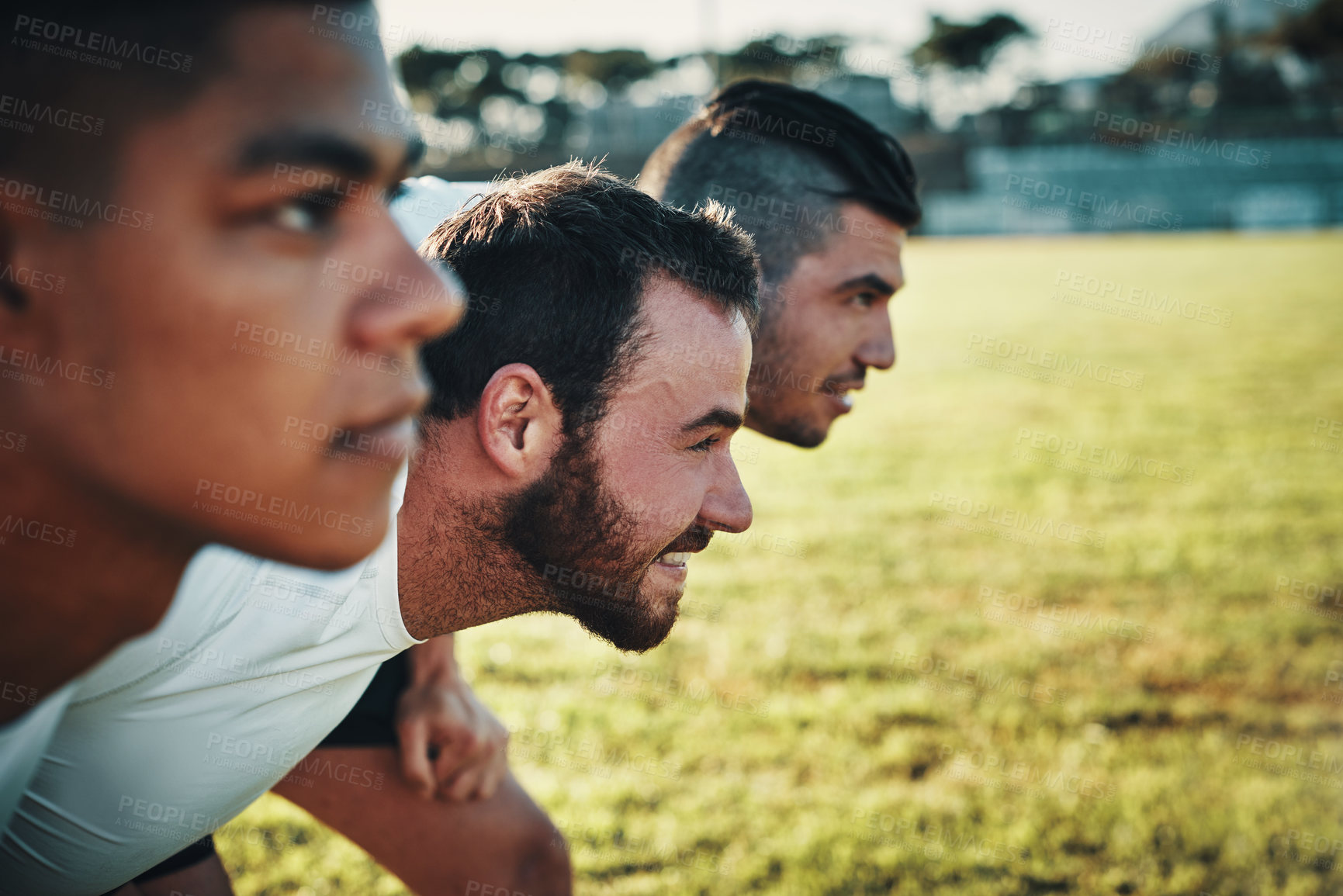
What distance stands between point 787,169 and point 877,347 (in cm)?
67

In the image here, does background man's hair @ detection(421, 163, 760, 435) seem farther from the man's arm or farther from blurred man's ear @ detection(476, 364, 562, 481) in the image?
the man's arm

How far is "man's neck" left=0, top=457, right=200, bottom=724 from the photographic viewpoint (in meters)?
0.94

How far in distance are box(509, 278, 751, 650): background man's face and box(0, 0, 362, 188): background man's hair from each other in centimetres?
113

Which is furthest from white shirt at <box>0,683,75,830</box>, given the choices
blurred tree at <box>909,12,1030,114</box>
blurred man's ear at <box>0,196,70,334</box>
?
blurred tree at <box>909,12,1030,114</box>

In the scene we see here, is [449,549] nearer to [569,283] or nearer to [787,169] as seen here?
[569,283]

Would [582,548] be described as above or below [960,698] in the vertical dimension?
above

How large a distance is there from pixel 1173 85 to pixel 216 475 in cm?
8273

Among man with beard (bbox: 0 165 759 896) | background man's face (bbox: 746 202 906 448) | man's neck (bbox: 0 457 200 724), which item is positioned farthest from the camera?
background man's face (bbox: 746 202 906 448)

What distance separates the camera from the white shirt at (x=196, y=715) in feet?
5.72

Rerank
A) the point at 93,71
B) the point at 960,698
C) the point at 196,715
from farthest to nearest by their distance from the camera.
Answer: the point at 960,698, the point at 196,715, the point at 93,71

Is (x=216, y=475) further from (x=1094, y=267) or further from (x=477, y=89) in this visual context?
(x=477, y=89)

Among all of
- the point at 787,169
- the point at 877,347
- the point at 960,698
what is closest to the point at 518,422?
the point at 877,347

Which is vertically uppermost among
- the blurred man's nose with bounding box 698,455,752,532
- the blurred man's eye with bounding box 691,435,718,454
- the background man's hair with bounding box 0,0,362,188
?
the background man's hair with bounding box 0,0,362,188

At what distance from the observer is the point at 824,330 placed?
305cm
